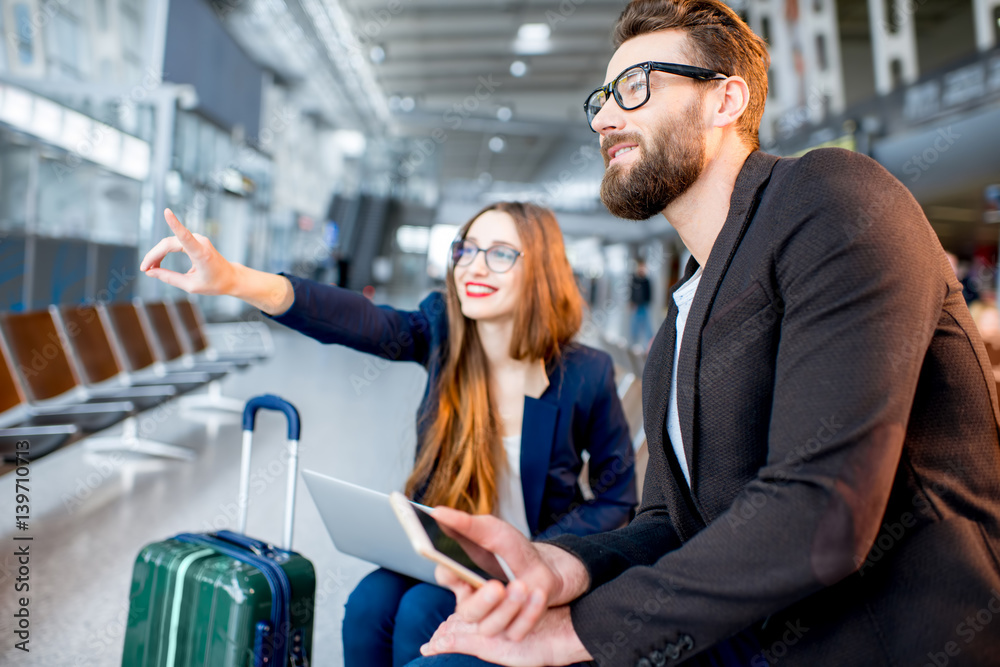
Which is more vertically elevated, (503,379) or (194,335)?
(503,379)

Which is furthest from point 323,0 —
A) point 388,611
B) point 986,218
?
point 388,611

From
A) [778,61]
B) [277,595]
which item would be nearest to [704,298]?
[277,595]

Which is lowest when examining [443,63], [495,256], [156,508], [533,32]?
[156,508]

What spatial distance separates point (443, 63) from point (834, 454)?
22.2 m

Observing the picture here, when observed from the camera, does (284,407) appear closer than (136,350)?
Yes

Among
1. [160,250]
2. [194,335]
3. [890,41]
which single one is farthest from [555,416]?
[890,41]

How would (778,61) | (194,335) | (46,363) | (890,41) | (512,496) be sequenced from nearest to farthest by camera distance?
(512,496) < (46,363) < (194,335) < (890,41) < (778,61)

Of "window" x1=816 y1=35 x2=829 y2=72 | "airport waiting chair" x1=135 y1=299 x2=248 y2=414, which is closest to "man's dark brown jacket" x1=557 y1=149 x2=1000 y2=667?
"airport waiting chair" x1=135 y1=299 x2=248 y2=414

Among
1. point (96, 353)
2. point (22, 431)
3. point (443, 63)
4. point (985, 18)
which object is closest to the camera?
point (22, 431)

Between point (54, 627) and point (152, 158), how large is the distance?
655 cm

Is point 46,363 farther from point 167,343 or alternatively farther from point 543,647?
point 543,647

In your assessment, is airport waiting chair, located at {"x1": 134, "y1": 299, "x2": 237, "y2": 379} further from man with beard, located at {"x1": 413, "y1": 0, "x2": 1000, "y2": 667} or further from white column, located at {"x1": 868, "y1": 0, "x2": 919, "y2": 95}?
white column, located at {"x1": 868, "y1": 0, "x2": 919, "y2": 95}

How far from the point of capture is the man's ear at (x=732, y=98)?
1079 millimetres

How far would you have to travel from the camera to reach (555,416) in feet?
5.90
